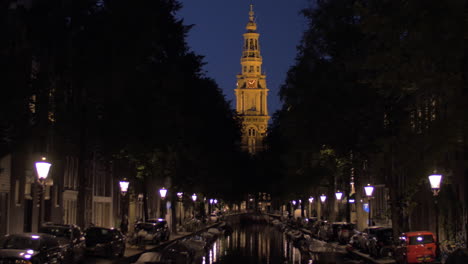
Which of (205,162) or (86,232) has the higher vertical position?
(205,162)

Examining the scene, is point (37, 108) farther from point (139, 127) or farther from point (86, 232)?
point (139, 127)

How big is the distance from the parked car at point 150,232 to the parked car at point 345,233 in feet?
40.0

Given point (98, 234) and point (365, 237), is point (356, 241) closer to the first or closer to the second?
point (365, 237)

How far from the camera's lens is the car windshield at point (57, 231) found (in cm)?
3088

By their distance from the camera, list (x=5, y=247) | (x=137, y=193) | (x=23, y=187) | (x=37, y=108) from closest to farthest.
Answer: (x=5, y=247), (x=37, y=108), (x=23, y=187), (x=137, y=193)

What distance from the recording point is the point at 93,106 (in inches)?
1470

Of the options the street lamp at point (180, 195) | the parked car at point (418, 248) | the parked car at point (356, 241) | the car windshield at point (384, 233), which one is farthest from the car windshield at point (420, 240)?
the street lamp at point (180, 195)

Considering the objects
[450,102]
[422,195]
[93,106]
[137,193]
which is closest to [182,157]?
[137,193]

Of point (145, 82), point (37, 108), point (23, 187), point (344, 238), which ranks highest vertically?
point (145, 82)

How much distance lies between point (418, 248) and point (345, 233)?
1997 centimetres

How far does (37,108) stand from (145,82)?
33.2 feet

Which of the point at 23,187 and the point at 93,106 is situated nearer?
the point at 93,106

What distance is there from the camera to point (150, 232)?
1876 inches

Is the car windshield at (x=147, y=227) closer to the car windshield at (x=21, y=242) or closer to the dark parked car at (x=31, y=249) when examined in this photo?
the dark parked car at (x=31, y=249)
